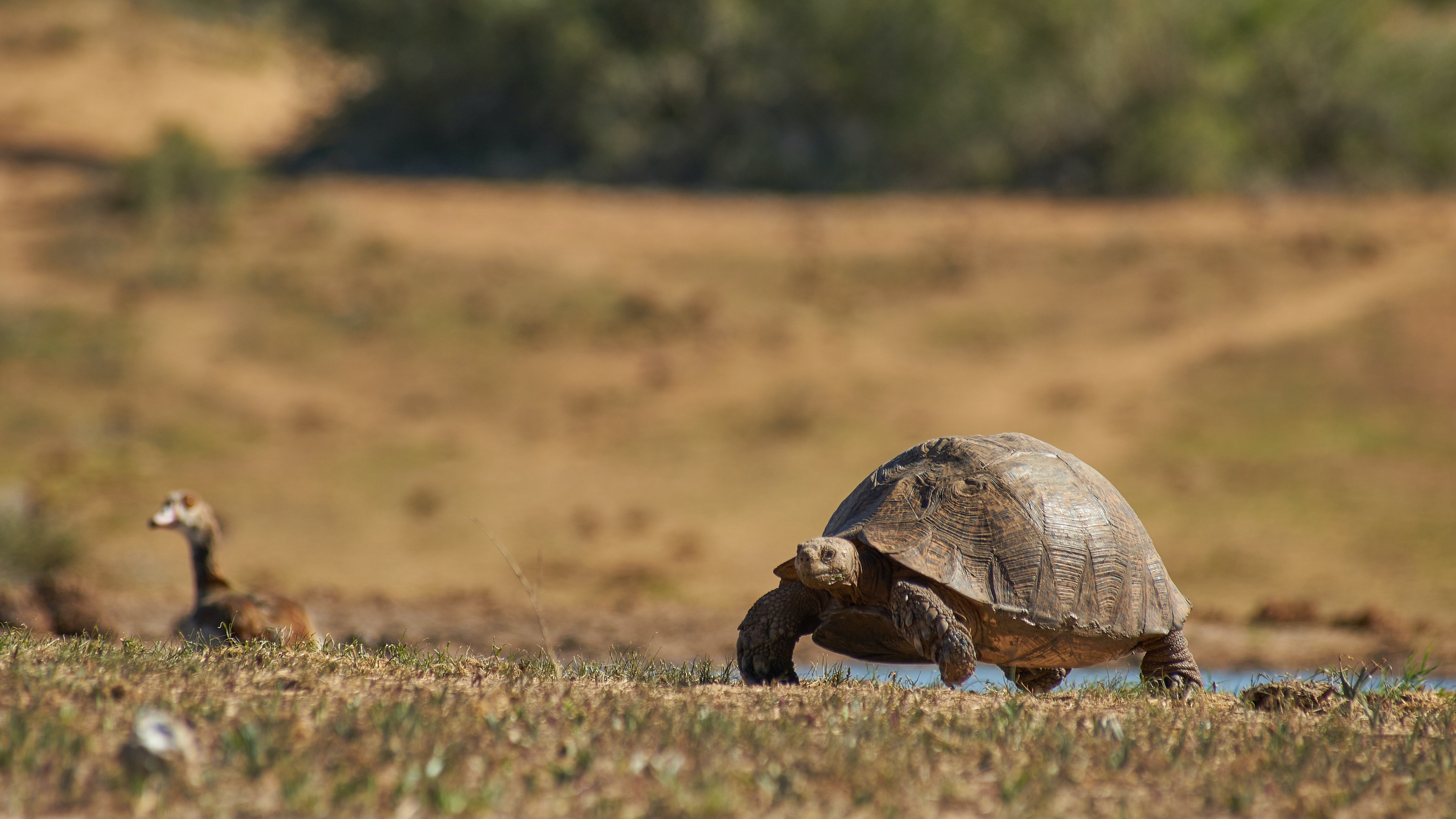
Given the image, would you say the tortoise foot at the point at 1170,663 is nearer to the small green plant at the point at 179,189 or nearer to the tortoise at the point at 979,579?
the tortoise at the point at 979,579

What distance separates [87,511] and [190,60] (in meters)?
30.6

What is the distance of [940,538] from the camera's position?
19.4 ft

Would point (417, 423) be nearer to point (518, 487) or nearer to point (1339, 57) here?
point (518, 487)

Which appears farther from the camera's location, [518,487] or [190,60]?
[190,60]

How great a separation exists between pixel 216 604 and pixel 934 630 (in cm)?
382

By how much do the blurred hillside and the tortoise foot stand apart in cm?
662

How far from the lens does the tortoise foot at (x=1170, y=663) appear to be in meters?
6.39

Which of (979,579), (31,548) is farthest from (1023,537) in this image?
(31,548)

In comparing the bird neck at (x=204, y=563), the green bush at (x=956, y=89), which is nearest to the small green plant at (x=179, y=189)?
the green bush at (x=956, y=89)

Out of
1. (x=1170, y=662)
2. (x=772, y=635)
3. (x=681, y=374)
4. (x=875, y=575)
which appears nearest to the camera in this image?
(x=875, y=575)

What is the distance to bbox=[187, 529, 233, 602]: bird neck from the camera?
7.59 metres

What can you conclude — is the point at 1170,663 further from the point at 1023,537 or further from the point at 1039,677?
the point at 1023,537

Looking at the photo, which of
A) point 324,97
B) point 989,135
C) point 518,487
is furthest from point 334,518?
point 324,97

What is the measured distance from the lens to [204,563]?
7598 mm
